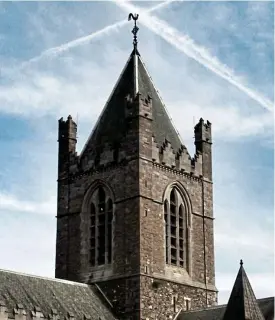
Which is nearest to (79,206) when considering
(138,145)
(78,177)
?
(78,177)

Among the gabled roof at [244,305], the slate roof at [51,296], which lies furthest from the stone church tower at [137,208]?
the gabled roof at [244,305]

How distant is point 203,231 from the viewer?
49.9 meters

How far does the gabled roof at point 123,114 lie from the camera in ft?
163

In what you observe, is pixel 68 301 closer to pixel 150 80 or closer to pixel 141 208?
pixel 141 208

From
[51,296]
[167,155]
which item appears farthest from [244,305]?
[167,155]

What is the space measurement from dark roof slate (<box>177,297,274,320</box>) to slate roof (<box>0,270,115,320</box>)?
12.3 ft

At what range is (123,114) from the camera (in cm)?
4997

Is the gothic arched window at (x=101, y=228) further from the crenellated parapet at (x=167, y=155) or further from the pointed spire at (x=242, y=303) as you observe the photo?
the pointed spire at (x=242, y=303)

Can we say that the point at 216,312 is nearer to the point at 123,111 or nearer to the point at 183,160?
the point at 183,160

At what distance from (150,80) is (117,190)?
734 cm

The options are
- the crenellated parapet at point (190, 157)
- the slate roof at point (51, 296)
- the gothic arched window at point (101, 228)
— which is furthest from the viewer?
the crenellated parapet at point (190, 157)

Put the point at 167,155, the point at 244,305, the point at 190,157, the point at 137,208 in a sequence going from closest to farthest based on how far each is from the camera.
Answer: the point at 244,305, the point at 137,208, the point at 167,155, the point at 190,157

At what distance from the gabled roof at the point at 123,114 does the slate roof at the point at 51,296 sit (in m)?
8.26

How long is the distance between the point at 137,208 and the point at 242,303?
26.5 ft
